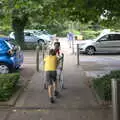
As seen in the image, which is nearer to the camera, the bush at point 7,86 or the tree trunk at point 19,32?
the bush at point 7,86

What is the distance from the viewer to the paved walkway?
8695 mm

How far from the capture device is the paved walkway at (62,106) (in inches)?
342

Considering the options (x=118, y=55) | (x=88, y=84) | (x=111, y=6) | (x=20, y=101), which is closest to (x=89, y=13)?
(x=111, y=6)

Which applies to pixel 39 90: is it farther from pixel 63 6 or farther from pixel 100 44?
pixel 100 44

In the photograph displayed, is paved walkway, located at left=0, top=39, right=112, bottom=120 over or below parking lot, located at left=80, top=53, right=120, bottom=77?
below

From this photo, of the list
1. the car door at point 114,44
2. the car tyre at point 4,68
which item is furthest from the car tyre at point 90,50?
the car tyre at point 4,68

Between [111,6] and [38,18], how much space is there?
18.1 metres

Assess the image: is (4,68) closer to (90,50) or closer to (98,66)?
(98,66)

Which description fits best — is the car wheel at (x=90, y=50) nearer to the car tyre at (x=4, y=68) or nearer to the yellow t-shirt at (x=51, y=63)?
the car tyre at (x=4, y=68)

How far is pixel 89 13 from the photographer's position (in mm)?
13117

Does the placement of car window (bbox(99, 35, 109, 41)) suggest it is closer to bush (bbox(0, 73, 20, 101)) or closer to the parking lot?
→ the parking lot

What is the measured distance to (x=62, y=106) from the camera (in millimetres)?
9695

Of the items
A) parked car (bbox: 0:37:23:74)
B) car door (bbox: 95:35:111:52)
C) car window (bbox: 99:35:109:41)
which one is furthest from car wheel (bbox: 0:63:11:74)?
car window (bbox: 99:35:109:41)

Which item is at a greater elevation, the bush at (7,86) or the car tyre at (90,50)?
the car tyre at (90,50)
